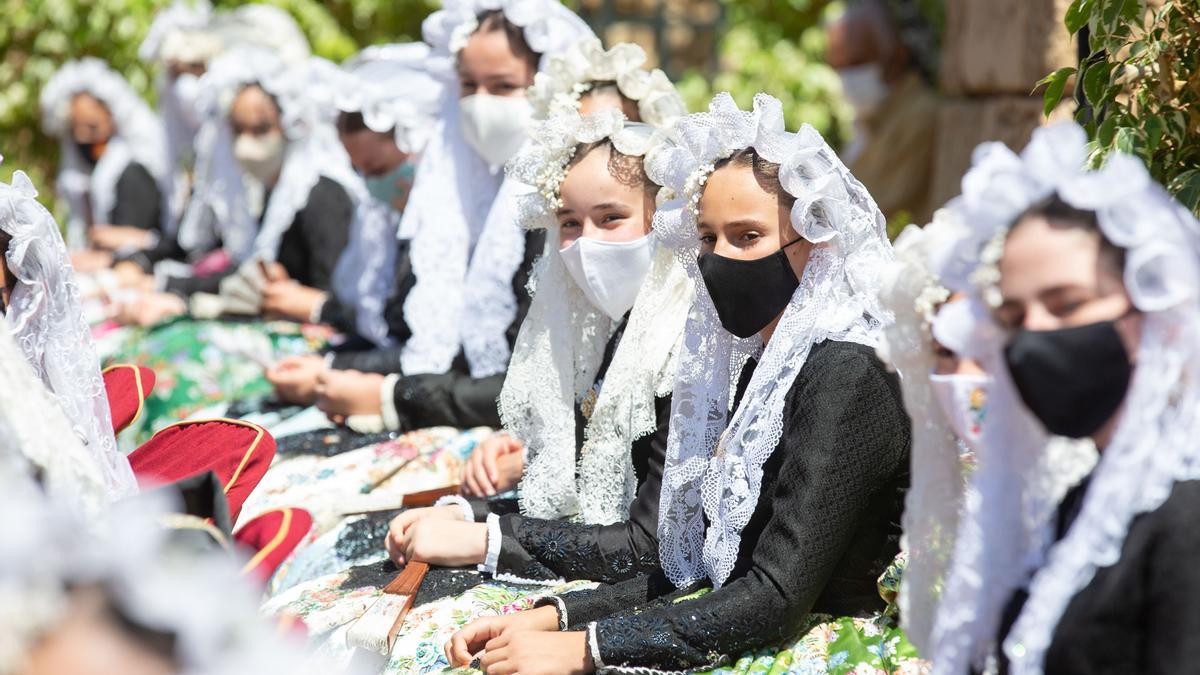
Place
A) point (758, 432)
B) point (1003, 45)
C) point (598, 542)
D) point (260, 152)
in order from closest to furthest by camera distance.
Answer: point (758, 432)
point (598, 542)
point (1003, 45)
point (260, 152)

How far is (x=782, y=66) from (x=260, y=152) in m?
4.29

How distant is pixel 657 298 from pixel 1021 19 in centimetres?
274

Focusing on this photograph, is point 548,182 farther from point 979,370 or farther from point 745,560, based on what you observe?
point 979,370

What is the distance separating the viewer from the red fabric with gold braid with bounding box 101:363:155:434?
3205mm

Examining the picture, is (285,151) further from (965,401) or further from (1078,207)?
(1078,207)

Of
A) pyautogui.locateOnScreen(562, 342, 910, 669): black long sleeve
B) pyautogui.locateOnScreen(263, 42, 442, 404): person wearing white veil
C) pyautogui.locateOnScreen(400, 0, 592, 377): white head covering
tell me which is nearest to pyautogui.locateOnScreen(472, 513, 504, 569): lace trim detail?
pyautogui.locateOnScreen(562, 342, 910, 669): black long sleeve

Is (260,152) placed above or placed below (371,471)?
above

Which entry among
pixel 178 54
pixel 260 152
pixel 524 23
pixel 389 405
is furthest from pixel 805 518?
pixel 178 54

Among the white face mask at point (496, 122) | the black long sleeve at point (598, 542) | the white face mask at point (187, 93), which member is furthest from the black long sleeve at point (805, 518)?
the white face mask at point (187, 93)

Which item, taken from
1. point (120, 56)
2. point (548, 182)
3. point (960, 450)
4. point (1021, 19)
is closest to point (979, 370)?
point (960, 450)

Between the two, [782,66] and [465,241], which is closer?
[465,241]

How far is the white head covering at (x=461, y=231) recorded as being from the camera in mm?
4410

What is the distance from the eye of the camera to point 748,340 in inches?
114

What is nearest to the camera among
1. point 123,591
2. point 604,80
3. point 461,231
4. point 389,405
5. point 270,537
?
point 123,591
